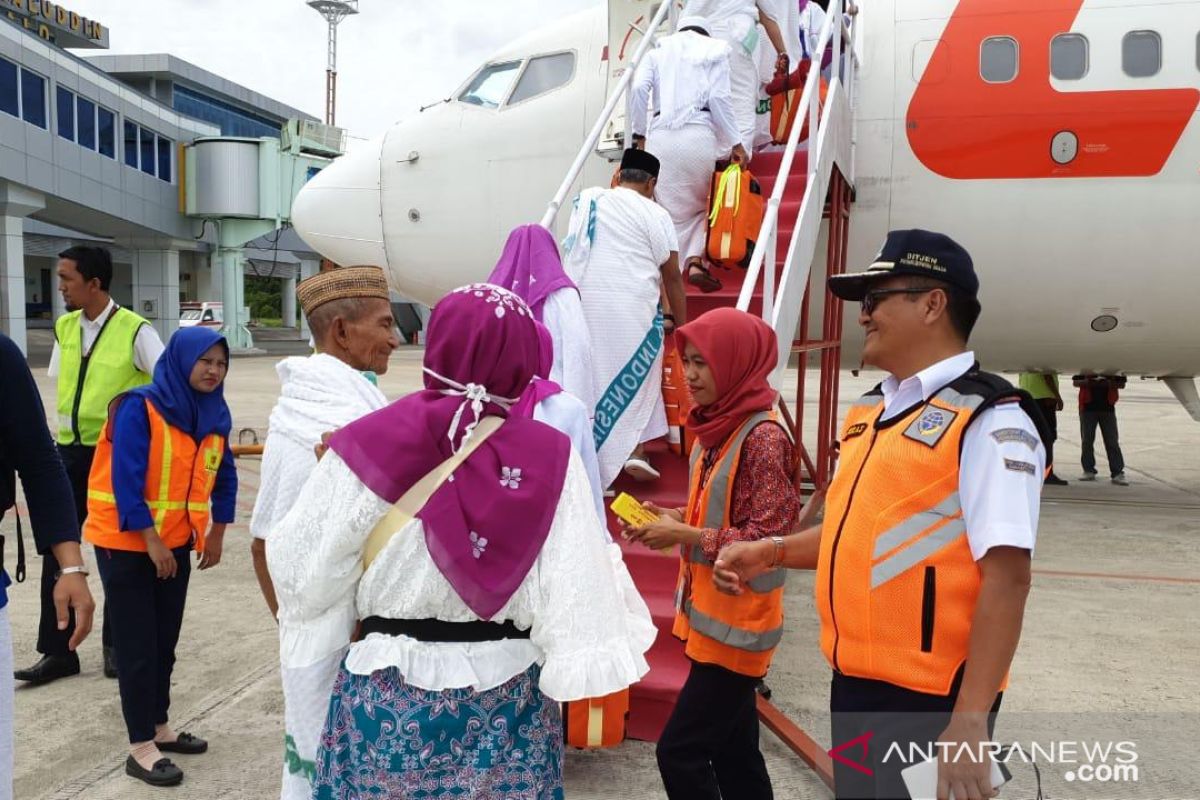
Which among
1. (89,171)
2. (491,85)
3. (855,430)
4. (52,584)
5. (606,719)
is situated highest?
(89,171)

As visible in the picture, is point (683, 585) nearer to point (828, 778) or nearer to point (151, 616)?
point (828, 778)

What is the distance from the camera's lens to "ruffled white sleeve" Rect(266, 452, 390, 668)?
1835 millimetres

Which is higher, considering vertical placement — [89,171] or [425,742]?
[89,171]

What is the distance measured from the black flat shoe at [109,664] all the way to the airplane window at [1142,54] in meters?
7.24

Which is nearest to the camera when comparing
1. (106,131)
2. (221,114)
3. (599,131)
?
(599,131)

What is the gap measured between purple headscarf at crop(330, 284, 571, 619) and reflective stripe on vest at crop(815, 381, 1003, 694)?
64cm

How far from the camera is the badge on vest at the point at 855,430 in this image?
2.15m

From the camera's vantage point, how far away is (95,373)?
459cm

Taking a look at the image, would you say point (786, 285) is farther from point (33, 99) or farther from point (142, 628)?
point (33, 99)

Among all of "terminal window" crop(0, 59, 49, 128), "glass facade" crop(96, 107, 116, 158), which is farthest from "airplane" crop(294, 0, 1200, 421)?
"glass facade" crop(96, 107, 116, 158)

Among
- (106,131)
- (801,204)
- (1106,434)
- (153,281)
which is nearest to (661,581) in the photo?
(801,204)

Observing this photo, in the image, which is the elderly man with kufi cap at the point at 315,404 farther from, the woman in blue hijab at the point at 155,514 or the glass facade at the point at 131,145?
the glass facade at the point at 131,145

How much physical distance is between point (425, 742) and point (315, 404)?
938 millimetres

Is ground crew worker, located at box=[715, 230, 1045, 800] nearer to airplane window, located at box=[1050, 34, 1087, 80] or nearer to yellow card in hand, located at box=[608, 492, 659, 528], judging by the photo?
yellow card in hand, located at box=[608, 492, 659, 528]
